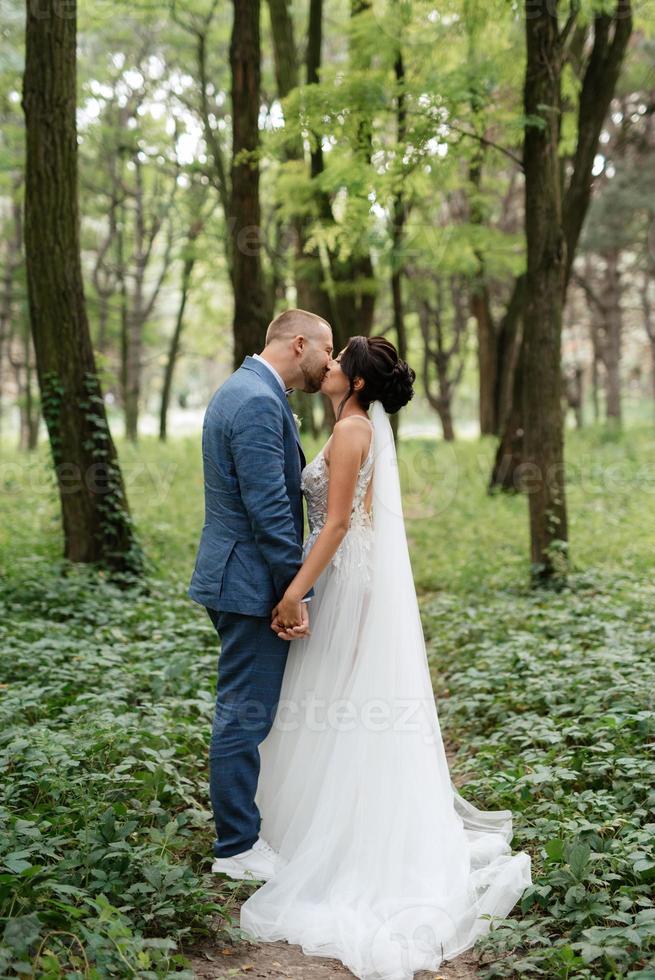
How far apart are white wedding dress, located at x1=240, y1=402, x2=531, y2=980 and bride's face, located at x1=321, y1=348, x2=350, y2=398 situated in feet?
0.72

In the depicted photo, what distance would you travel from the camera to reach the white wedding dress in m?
3.70

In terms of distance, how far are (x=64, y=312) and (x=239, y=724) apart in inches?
220

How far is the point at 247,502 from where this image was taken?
3.90 meters

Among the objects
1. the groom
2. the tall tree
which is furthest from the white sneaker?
the tall tree

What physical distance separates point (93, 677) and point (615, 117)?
2071 centimetres

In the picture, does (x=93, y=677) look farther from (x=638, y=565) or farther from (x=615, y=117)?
(x=615, y=117)

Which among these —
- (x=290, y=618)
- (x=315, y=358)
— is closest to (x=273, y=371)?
(x=315, y=358)

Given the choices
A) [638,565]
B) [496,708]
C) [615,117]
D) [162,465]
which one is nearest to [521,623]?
[496,708]

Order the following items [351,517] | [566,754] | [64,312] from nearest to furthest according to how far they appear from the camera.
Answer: [351,517]
[566,754]
[64,312]

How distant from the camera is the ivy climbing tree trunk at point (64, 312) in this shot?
823cm

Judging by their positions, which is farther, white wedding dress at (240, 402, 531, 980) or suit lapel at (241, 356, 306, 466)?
suit lapel at (241, 356, 306, 466)

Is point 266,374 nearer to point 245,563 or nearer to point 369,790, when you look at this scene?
point 245,563

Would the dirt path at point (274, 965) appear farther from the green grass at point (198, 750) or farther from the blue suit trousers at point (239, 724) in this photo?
the blue suit trousers at point (239, 724)

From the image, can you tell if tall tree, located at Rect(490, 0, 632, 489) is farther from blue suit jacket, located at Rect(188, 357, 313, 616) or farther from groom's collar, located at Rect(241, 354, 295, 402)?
blue suit jacket, located at Rect(188, 357, 313, 616)
